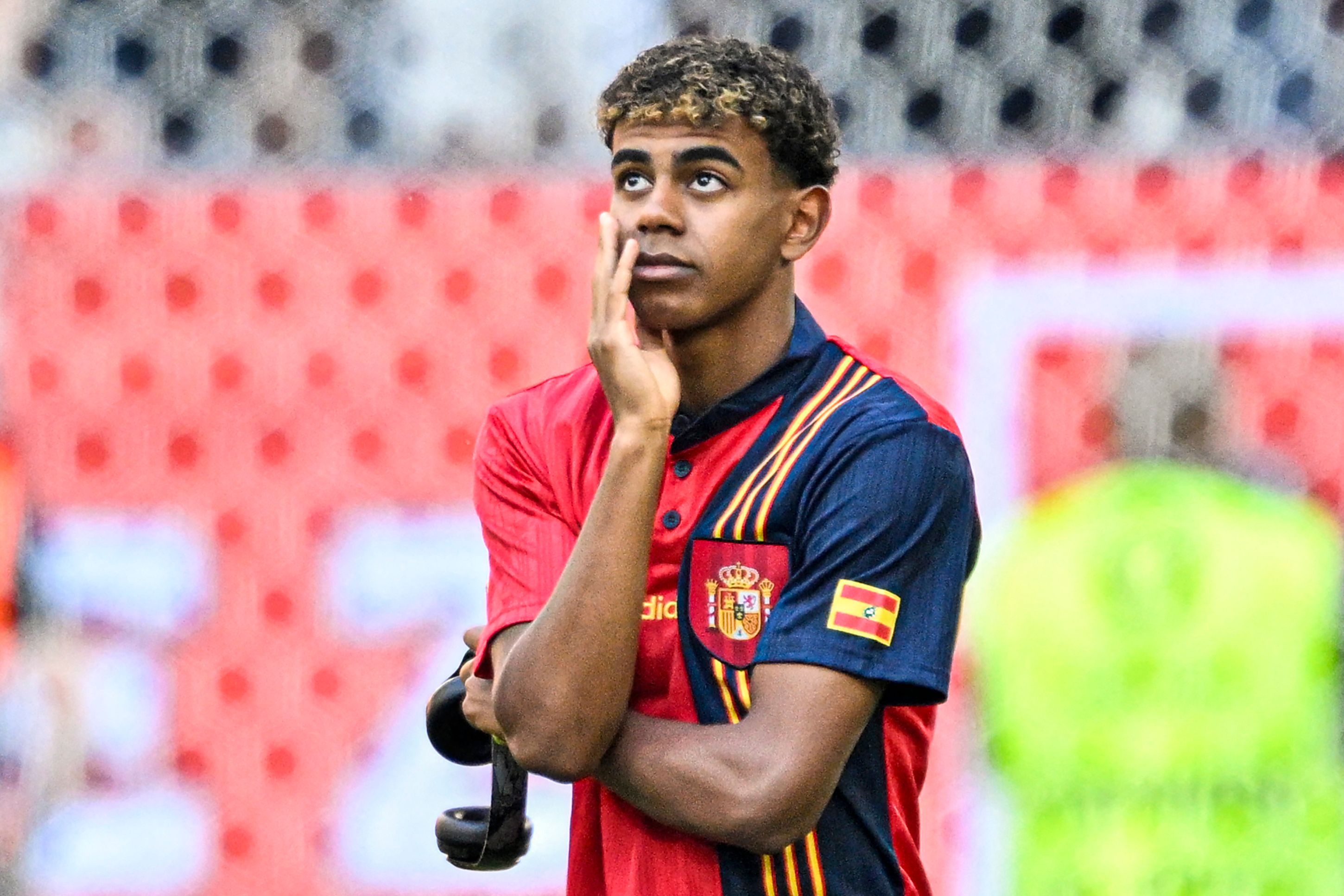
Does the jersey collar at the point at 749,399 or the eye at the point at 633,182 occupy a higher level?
the eye at the point at 633,182

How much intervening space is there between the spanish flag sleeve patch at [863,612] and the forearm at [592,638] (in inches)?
7.3

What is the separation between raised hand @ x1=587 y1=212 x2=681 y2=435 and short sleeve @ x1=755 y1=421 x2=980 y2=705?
0.17 meters

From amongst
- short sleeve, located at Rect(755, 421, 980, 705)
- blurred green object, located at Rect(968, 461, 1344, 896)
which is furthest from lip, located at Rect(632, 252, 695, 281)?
blurred green object, located at Rect(968, 461, 1344, 896)

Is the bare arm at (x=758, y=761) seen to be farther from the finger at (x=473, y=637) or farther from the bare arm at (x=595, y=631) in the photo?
the finger at (x=473, y=637)

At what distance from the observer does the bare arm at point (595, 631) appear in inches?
61.3

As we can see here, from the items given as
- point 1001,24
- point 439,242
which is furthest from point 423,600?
point 1001,24

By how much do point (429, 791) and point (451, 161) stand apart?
3.66ft

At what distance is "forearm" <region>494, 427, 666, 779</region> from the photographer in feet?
5.10

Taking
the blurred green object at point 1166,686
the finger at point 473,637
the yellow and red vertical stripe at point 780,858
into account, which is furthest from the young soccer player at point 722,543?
the blurred green object at point 1166,686

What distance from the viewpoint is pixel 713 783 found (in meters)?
1.56

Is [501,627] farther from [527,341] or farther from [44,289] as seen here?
[44,289]

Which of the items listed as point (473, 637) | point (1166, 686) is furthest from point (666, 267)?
point (1166, 686)

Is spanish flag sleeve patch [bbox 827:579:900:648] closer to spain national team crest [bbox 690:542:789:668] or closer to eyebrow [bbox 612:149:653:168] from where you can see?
spain national team crest [bbox 690:542:789:668]

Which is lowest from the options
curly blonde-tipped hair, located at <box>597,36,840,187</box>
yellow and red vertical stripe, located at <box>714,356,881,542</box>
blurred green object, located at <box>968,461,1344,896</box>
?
blurred green object, located at <box>968,461,1344,896</box>
